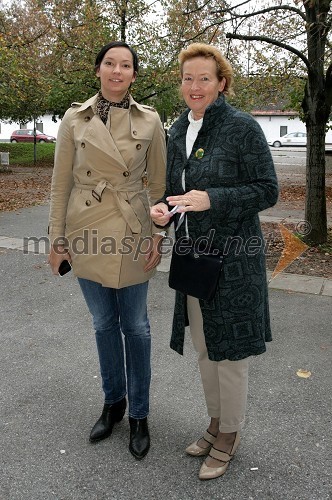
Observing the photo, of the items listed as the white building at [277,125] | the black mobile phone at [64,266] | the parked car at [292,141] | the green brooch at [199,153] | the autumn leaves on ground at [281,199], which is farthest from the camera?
the white building at [277,125]

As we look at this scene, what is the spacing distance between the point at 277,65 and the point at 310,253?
3695 mm

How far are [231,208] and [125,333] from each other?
0.96 metres

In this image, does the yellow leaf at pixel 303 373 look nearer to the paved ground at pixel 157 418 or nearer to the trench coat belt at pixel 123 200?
the paved ground at pixel 157 418

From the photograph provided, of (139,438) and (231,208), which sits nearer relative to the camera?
(231,208)

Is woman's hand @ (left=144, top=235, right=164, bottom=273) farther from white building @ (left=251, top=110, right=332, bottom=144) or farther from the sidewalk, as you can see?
white building @ (left=251, top=110, right=332, bottom=144)

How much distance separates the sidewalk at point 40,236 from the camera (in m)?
5.62

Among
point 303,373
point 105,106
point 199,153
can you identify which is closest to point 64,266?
point 105,106

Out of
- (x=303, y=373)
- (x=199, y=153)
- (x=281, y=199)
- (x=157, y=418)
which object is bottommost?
(x=157, y=418)

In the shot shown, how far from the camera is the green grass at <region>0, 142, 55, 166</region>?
2675cm

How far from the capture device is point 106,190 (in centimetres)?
251

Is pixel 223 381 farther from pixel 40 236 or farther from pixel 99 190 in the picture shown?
pixel 40 236

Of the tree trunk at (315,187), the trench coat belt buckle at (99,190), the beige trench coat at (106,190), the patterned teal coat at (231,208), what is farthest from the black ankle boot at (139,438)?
the tree trunk at (315,187)

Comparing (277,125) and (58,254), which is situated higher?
(277,125)

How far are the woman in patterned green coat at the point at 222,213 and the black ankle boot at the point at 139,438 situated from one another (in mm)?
347
